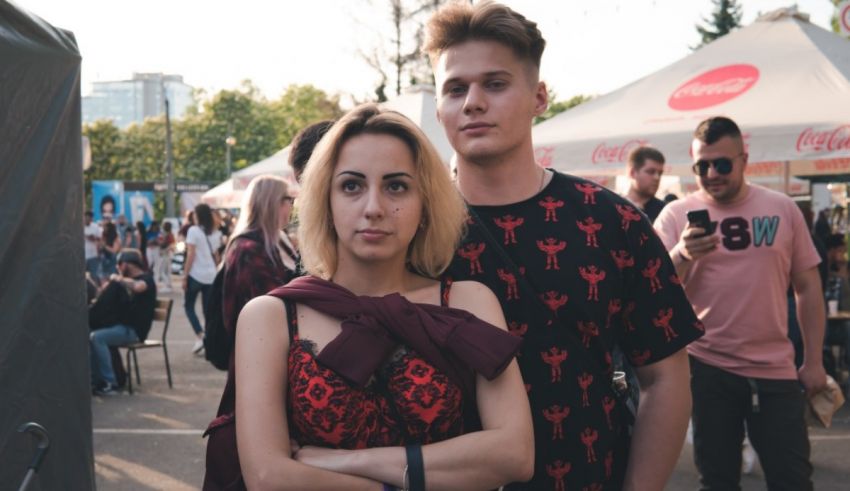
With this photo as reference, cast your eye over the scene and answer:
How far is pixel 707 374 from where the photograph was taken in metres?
4.29

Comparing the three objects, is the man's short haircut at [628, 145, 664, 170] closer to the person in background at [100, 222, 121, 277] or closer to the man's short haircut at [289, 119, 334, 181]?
the man's short haircut at [289, 119, 334, 181]

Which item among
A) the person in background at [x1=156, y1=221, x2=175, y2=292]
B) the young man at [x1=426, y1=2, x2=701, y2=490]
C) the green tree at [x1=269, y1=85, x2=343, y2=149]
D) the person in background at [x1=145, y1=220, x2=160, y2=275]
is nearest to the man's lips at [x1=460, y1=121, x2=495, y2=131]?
the young man at [x1=426, y1=2, x2=701, y2=490]

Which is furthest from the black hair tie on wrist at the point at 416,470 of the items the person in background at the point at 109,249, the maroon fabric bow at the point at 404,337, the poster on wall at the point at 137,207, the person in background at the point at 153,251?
the poster on wall at the point at 137,207

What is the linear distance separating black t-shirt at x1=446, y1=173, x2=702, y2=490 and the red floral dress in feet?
1.26

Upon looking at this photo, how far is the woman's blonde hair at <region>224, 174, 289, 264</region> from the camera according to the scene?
5.04 metres

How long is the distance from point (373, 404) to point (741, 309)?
283cm

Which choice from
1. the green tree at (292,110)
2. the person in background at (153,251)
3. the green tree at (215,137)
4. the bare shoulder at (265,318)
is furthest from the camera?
the green tree at (292,110)

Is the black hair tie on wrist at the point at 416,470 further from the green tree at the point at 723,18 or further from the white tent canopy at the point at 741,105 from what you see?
the green tree at the point at 723,18

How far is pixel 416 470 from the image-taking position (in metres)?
1.82

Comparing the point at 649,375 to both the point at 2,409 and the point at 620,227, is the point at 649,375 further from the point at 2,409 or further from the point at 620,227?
the point at 2,409

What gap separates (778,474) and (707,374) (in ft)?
1.78

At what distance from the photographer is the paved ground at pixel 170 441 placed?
6.18 meters

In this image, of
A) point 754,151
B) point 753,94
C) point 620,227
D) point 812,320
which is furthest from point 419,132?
point 753,94

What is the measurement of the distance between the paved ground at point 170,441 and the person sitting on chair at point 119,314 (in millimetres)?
290
